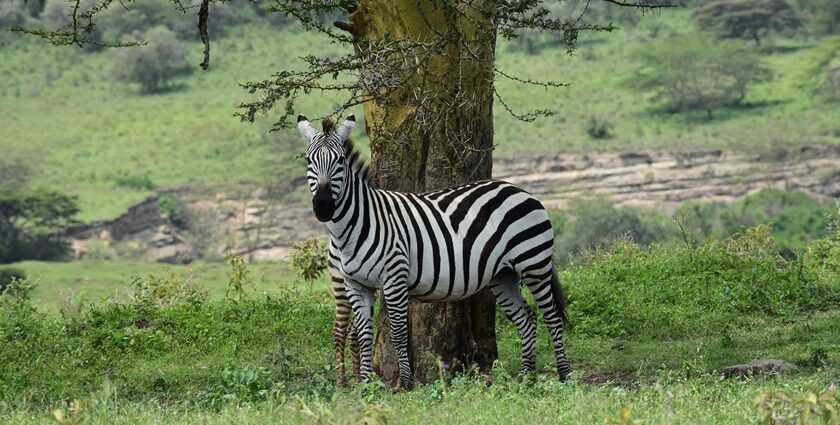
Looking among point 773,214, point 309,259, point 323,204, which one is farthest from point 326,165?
point 773,214

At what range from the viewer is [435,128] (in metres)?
8.92

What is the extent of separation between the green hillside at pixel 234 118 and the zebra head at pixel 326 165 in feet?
133

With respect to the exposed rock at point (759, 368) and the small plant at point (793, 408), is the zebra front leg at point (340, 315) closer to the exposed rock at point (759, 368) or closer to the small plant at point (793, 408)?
the exposed rock at point (759, 368)

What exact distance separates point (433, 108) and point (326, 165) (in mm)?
1323

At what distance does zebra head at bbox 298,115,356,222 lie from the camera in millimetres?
7875

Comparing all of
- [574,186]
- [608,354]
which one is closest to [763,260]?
[608,354]

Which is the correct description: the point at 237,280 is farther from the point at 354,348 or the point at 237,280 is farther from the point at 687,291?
the point at 687,291

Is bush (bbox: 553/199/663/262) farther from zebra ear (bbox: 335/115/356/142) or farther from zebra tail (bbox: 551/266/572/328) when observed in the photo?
zebra ear (bbox: 335/115/356/142)

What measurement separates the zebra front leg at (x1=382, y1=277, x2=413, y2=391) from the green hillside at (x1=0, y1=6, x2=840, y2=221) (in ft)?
132

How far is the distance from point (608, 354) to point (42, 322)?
515 centimetres

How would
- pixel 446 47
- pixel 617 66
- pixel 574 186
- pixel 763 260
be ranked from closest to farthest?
pixel 446 47 < pixel 763 260 < pixel 574 186 < pixel 617 66

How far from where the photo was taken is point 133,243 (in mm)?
49844

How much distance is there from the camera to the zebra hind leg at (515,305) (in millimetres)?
9039

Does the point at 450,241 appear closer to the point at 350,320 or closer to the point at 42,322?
the point at 350,320
